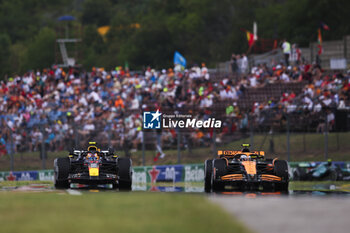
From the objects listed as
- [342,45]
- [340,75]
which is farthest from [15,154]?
[342,45]

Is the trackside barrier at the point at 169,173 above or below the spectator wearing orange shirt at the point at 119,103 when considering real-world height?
below

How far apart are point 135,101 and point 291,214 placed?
68.1 ft

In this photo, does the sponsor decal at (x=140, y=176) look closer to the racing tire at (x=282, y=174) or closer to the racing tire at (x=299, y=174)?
the racing tire at (x=299, y=174)

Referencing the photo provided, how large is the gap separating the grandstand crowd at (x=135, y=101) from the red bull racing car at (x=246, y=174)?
751cm

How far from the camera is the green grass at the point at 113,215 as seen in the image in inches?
368

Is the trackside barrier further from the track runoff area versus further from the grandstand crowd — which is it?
the track runoff area

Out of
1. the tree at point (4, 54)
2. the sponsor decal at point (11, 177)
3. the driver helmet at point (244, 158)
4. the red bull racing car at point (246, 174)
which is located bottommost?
the sponsor decal at point (11, 177)

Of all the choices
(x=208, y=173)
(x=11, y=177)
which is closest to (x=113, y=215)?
(x=208, y=173)

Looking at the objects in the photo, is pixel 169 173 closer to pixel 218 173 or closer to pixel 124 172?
pixel 124 172

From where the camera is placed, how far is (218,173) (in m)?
16.2

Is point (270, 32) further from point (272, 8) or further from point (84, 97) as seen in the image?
point (84, 97)

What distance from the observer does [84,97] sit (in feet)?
109

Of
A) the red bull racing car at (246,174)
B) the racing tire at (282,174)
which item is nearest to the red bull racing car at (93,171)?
the red bull racing car at (246,174)

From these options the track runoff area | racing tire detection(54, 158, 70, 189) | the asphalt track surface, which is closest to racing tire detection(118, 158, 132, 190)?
racing tire detection(54, 158, 70, 189)
